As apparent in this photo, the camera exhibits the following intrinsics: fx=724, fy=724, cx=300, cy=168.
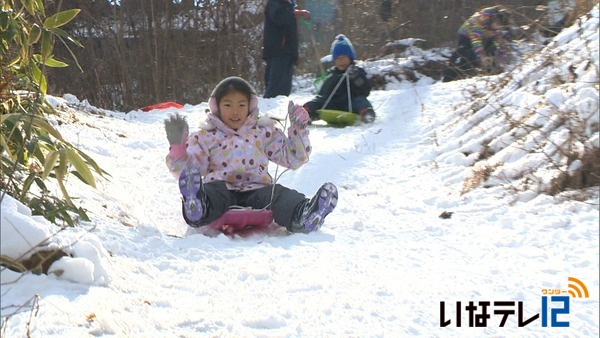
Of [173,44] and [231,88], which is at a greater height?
[231,88]

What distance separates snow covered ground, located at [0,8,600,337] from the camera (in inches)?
80.5

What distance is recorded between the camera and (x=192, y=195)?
3.41 m

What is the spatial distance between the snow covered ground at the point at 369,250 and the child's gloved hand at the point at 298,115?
53 cm

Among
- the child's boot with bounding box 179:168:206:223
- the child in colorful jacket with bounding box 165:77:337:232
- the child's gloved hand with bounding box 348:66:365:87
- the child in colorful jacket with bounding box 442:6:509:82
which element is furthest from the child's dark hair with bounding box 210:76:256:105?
the child in colorful jacket with bounding box 442:6:509:82

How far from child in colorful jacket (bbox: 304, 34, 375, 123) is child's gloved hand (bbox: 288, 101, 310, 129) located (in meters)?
3.40

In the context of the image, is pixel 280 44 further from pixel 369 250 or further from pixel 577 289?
pixel 577 289

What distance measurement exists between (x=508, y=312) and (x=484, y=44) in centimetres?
673

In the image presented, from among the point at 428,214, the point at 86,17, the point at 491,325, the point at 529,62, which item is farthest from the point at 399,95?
the point at 86,17

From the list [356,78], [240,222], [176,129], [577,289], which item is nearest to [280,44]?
[356,78]

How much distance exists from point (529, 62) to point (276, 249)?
10.9 feet

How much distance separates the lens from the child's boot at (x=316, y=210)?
3424 mm

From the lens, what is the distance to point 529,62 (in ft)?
18.1

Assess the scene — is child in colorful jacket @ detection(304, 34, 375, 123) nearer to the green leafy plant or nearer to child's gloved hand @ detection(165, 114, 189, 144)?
child's gloved hand @ detection(165, 114, 189, 144)

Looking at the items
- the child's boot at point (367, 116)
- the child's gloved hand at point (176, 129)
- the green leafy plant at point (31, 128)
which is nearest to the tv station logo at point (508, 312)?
the green leafy plant at point (31, 128)
